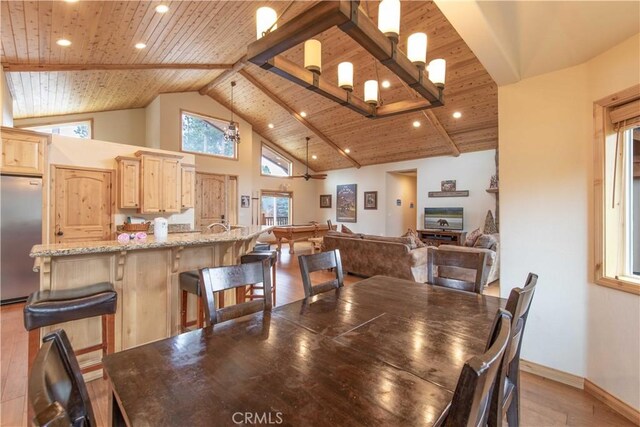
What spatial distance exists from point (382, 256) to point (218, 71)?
5.28m

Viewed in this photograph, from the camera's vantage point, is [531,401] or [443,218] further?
[443,218]

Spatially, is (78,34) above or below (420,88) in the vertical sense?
above

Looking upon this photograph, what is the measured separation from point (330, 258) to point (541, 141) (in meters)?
1.98

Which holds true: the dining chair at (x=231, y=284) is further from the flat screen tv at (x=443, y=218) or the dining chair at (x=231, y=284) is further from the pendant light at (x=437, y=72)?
the flat screen tv at (x=443, y=218)

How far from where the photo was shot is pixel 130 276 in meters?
2.41

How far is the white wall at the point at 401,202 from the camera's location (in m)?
9.46

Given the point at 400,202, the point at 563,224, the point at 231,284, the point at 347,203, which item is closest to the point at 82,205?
the point at 231,284

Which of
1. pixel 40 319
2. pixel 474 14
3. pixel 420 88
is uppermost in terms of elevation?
pixel 474 14

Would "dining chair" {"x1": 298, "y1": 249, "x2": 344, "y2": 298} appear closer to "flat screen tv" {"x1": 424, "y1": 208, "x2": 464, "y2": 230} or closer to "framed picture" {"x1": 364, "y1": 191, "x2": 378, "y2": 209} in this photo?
"flat screen tv" {"x1": 424, "y1": 208, "x2": 464, "y2": 230}

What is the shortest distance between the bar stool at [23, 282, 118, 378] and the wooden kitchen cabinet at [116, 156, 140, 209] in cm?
363

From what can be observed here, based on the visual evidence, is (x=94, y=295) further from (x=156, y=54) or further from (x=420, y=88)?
(x=156, y=54)

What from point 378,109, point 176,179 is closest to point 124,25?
point 176,179

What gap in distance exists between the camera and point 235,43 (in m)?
5.00

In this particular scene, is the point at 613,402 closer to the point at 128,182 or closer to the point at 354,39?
the point at 354,39
